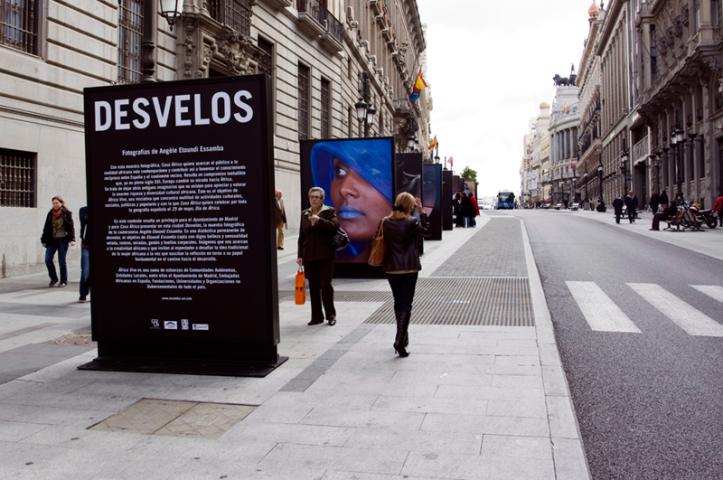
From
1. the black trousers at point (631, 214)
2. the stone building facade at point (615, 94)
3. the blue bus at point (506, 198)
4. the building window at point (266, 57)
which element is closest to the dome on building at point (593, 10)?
the stone building facade at point (615, 94)

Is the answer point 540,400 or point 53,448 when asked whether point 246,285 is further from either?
point 540,400

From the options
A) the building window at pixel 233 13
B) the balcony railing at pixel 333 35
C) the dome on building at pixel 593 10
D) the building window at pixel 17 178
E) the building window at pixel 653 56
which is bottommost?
the building window at pixel 17 178

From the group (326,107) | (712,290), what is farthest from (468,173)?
(712,290)

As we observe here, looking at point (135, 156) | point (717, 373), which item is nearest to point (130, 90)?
point (135, 156)

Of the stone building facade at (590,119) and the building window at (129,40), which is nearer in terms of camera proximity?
the building window at (129,40)

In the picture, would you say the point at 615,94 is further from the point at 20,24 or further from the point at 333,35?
the point at 20,24

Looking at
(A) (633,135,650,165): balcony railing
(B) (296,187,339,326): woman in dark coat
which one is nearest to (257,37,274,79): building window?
(B) (296,187,339,326): woman in dark coat

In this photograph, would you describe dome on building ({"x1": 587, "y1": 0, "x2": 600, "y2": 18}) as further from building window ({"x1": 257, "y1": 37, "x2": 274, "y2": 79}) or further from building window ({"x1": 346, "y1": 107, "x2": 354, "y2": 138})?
Answer: building window ({"x1": 257, "y1": 37, "x2": 274, "y2": 79})

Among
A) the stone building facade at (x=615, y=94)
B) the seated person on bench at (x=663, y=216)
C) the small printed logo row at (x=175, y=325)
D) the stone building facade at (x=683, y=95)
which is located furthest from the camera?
the stone building facade at (x=615, y=94)

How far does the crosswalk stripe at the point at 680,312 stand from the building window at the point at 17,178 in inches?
490

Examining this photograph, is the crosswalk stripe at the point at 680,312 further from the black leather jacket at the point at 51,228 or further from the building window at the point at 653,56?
the building window at the point at 653,56

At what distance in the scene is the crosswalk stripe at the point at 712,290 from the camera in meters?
10.5

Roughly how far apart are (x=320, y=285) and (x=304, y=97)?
894 inches

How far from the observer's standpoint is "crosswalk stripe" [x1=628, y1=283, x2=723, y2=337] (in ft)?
25.8
